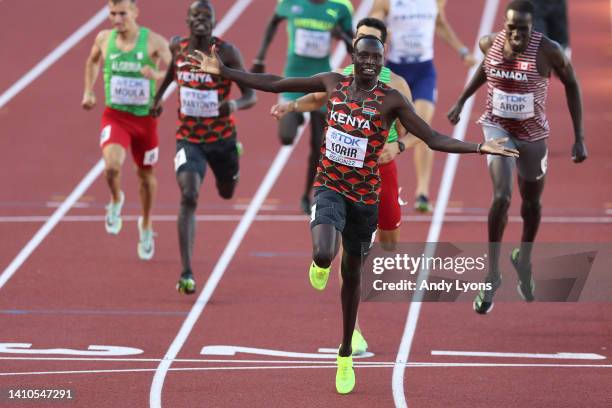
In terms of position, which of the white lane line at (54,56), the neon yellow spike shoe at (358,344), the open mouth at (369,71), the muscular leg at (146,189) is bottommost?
the white lane line at (54,56)

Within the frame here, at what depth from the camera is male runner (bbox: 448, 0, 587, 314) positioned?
417 inches

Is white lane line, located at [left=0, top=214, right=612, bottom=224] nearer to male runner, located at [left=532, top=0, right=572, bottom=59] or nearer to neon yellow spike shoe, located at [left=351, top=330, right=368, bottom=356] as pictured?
male runner, located at [left=532, top=0, right=572, bottom=59]

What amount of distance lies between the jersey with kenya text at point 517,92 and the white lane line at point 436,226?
1625 mm

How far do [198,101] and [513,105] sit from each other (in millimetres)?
2525

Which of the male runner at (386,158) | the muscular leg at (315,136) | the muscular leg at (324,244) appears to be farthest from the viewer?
the muscular leg at (315,136)

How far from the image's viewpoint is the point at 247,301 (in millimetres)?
11914

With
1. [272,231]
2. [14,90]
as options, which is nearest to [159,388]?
[272,231]

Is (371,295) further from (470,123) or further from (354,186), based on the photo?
(470,123)

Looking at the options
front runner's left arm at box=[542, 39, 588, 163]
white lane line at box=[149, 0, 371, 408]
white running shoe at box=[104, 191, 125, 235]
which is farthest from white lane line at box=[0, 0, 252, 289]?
front runner's left arm at box=[542, 39, 588, 163]

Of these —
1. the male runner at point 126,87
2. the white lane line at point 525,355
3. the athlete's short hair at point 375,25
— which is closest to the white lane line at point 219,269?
the male runner at point 126,87

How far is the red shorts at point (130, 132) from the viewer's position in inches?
506

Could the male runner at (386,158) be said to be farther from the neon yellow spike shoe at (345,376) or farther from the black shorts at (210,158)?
the black shorts at (210,158)

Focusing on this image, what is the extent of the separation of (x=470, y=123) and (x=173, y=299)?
734cm

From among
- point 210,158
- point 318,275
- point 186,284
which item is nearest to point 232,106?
point 210,158
